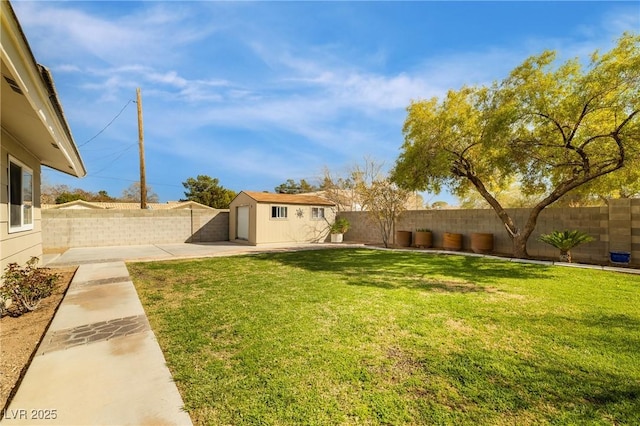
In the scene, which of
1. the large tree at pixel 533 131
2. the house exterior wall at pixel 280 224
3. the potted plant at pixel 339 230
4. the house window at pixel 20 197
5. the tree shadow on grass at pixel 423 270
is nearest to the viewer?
the house window at pixel 20 197

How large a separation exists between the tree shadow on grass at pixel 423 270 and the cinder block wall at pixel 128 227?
25.1 feet

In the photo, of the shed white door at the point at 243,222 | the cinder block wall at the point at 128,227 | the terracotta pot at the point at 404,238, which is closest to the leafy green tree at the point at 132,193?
the cinder block wall at the point at 128,227

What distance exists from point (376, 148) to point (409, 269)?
18.5 meters

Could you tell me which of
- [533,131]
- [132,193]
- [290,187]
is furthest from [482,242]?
[132,193]

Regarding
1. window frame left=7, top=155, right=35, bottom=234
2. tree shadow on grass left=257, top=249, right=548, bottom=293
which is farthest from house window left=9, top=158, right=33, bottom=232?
tree shadow on grass left=257, top=249, right=548, bottom=293

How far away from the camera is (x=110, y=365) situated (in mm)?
2717

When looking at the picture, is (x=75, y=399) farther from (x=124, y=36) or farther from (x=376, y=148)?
(x=376, y=148)

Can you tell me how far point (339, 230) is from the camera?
16078 mm

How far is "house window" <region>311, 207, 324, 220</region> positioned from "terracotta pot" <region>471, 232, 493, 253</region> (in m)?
7.89

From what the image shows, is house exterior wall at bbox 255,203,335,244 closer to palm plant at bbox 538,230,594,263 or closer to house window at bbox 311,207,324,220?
house window at bbox 311,207,324,220

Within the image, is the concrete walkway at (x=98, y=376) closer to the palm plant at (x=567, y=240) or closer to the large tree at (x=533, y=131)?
the large tree at (x=533, y=131)

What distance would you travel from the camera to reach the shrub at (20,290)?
4.10 meters

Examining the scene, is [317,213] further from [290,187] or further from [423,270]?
[290,187]

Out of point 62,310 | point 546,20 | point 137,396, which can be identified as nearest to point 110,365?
point 137,396
